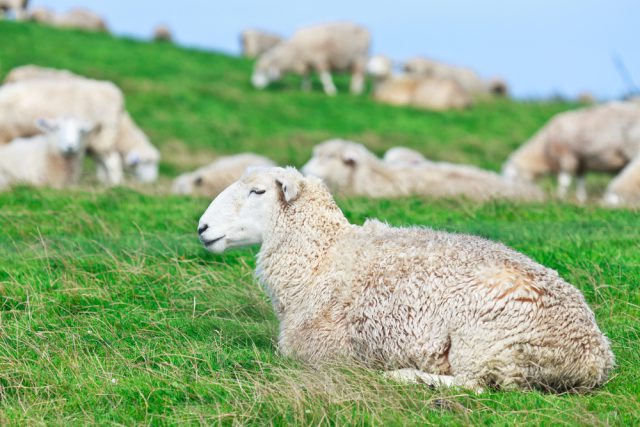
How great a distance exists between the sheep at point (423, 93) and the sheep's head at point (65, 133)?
16.7 m

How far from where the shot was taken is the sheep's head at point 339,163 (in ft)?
43.2

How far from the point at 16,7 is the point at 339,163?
2825 cm

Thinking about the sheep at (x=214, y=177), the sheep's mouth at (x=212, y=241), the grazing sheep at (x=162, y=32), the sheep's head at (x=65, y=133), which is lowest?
the grazing sheep at (x=162, y=32)

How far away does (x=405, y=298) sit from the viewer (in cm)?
582

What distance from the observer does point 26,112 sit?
16.7 metres

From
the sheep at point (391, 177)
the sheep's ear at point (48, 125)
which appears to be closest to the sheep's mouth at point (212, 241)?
the sheep at point (391, 177)

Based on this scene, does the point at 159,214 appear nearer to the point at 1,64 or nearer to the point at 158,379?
the point at 158,379

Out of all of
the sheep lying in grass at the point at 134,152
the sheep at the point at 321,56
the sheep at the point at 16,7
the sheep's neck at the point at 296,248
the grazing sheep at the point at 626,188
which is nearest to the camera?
the sheep's neck at the point at 296,248

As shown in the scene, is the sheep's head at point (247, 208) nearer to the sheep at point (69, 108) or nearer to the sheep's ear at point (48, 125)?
the sheep's ear at point (48, 125)

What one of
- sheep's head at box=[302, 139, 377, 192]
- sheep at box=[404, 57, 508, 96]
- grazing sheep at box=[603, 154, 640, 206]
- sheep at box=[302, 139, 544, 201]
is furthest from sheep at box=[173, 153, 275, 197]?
sheep at box=[404, 57, 508, 96]

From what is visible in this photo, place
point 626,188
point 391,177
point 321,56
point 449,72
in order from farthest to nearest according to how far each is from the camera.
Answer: point 449,72 < point 321,56 < point 626,188 < point 391,177

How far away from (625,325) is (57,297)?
13.3 feet

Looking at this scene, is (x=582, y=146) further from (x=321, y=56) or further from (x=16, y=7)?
(x=16, y=7)

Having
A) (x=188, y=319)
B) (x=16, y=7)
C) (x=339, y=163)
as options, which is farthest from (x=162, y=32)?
(x=188, y=319)
